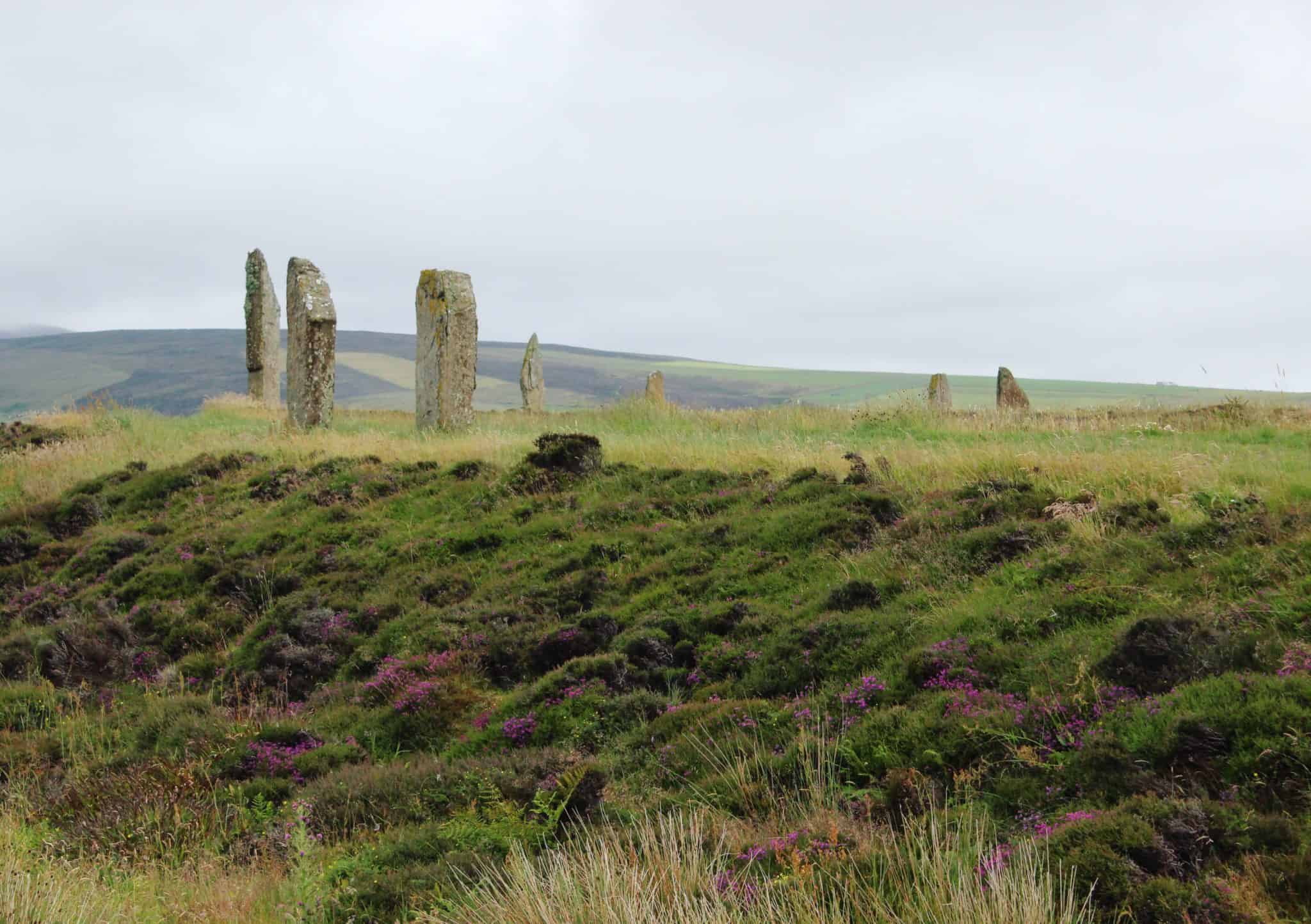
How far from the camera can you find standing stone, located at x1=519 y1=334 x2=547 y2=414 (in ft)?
120

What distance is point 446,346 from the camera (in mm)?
21938

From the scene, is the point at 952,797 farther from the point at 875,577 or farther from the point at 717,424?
the point at 717,424

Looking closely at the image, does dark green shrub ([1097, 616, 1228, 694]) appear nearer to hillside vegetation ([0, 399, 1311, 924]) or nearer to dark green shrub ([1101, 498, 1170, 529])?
hillside vegetation ([0, 399, 1311, 924])

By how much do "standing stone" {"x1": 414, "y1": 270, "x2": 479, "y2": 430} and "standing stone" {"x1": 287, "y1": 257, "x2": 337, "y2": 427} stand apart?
2.26 metres

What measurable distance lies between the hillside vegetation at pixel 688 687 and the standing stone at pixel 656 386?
10163 millimetres

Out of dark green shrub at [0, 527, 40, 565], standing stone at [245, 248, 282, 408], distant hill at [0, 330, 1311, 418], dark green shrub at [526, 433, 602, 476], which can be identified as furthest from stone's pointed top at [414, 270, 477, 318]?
distant hill at [0, 330, 1311, 418]

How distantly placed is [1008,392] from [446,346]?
14.6 meters

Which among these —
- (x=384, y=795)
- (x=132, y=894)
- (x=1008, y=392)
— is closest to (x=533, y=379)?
(x=1008, y=392)

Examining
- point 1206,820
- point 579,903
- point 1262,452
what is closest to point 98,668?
point 579,903

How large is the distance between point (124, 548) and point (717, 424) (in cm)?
1111

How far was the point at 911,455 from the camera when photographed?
1402 cm

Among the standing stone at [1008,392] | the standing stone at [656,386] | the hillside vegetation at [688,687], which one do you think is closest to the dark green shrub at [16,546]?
the hillside vegetation at [688,687]

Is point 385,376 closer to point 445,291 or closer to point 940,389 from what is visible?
point 940,389

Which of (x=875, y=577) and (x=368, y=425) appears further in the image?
(x=368, y=425)
